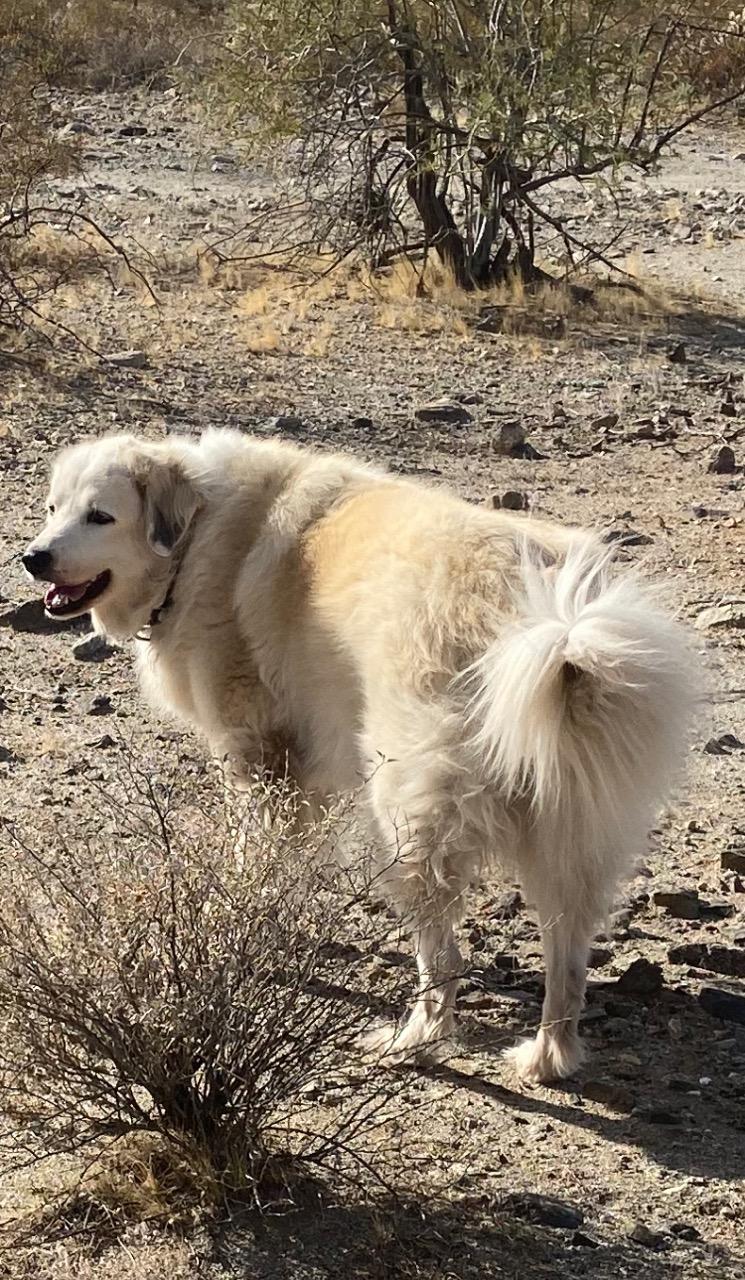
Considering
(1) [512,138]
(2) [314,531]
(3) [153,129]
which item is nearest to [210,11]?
(3) [153,129]

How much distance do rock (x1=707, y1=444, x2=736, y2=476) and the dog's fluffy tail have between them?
556 centimetres

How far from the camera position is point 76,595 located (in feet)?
15.8

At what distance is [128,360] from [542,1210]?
330 inches

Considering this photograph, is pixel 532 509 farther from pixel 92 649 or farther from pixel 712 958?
pixel 712 958

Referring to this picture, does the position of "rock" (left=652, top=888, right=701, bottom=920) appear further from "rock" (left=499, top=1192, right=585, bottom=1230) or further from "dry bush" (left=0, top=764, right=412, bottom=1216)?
"dry bush" (left=0, top=764, right=412, bottom=1216)

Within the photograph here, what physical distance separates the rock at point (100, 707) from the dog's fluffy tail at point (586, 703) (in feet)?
8.68

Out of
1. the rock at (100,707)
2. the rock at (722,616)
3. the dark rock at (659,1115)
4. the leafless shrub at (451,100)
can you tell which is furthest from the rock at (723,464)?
the dark rock at (659,1115)

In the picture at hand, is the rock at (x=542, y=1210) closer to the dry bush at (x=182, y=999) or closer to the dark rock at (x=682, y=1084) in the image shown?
the dry bush at (x=182, y=999)

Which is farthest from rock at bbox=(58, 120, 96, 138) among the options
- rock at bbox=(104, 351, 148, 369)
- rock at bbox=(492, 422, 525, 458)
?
rock at bbox=(492, 422, 525, 458)

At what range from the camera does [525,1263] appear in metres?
3.18

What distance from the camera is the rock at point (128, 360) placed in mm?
10883

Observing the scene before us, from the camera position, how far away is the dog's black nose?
183 inches

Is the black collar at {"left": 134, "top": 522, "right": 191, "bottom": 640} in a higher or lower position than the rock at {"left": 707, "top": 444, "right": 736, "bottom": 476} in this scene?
lower

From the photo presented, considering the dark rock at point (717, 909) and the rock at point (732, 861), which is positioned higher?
the rock at point (732, 861)
